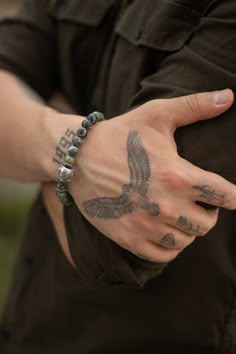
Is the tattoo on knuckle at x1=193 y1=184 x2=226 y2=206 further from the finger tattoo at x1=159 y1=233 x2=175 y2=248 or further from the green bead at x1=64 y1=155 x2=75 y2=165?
the green bead at x1=64 y1=155 x2=75 y2=165

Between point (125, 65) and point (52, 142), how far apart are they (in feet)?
0.77

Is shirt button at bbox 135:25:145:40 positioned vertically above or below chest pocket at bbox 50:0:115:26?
above

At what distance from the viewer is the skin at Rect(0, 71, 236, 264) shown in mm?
892

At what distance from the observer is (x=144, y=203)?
919 mm

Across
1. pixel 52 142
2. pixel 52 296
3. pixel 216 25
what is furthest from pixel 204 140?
pixel 52 296

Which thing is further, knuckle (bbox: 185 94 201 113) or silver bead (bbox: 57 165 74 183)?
silver bead (bbox: 57 165 74 183)

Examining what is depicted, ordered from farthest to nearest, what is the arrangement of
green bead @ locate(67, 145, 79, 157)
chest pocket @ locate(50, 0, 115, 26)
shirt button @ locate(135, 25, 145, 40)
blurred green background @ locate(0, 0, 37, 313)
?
blurred green background @ locate(0, 0, 37, 313), chest pocket @ locate(50, 0, 115, 26), shirt button @ locate(135, 25, 145, 40), green bead @ locate(67, 145, 79, 157)

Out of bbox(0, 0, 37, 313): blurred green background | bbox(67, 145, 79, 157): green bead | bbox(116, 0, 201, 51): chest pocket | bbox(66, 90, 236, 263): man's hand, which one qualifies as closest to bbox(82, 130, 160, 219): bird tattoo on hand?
bbox(66, 90, 236, 263): man's hand

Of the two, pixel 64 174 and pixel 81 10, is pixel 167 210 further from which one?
pixel 81 10

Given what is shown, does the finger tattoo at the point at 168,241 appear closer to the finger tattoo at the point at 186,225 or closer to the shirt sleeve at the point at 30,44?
the finger tattoo at the point at 186,225

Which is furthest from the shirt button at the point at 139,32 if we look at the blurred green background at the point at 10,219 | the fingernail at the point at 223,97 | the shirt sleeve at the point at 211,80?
the blurred green background at the point at 10,219

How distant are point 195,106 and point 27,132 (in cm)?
40

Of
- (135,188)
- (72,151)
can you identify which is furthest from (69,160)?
(135,188)

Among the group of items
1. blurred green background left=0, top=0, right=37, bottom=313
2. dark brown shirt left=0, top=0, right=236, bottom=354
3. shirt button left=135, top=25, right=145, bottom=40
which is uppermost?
shirt button left=135, top=25, right=145, bottom=40
